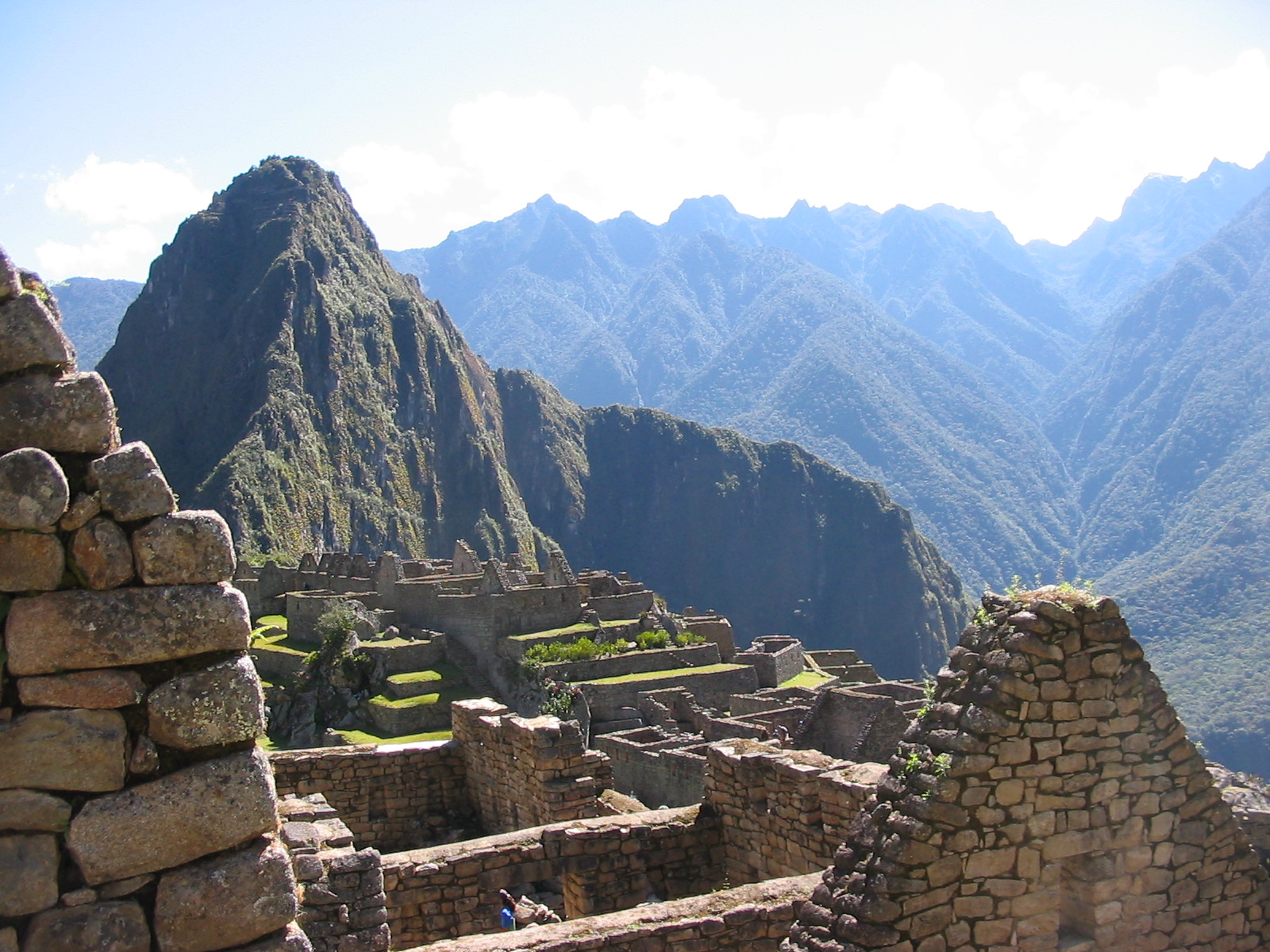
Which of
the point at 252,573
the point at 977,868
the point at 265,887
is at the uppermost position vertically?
the point at 252,573

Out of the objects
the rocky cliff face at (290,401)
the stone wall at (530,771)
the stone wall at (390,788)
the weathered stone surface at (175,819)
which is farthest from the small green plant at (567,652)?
the rocky cliff face at (290,401)

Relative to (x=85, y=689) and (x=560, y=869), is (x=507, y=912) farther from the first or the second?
(x=85, y=689)

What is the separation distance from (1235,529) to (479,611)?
107m

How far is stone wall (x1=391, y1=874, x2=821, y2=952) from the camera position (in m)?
5.74

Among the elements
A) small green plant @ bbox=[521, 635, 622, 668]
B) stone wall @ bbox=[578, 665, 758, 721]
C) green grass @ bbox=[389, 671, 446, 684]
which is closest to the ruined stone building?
stone wall @ bbox=[578, 665, 758, 721]

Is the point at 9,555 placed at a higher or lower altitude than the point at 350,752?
higher

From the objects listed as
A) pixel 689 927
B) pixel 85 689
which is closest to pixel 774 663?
pixel 689 927

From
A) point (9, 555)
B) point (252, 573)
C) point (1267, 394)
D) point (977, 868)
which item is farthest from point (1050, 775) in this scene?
point (1267, 394)

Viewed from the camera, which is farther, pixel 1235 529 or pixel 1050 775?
pixel 1235 529

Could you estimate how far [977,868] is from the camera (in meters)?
4.79

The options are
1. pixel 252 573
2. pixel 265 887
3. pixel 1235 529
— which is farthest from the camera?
pixel 1235 529

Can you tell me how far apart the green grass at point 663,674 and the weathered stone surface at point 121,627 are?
3407 centimetres

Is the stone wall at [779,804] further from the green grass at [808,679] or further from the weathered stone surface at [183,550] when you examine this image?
the green grass at [808,679]

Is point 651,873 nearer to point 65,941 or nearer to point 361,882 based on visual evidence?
point 361,882
